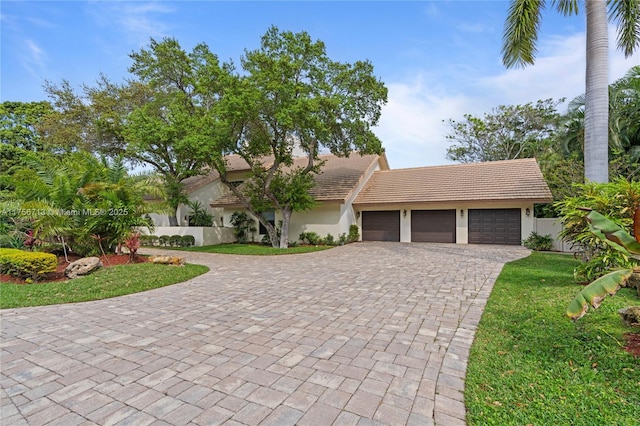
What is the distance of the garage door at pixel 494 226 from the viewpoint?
16.4 metres

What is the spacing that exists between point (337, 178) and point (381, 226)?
427 centimetres

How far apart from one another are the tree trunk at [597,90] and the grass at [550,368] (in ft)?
13.7

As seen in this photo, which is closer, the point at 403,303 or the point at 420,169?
the point at 403,303

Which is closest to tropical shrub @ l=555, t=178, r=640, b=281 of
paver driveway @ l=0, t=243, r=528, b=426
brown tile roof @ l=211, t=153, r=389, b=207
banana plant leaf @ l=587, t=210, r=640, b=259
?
paver driveway @ l=0, t=243, r=528, b=426

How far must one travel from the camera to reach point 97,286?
7.53 metres

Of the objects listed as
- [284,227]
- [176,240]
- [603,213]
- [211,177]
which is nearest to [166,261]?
[284,227]

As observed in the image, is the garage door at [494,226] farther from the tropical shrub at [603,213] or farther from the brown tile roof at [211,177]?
the brown tile roof at [211,177]

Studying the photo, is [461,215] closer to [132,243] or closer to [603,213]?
[603,213]

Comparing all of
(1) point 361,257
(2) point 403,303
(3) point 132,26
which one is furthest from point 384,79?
(2) point 403,303

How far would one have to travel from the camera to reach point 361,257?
503 inches

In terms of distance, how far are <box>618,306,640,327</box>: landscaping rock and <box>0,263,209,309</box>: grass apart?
30.3ft

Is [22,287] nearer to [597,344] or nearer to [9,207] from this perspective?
[9,207]

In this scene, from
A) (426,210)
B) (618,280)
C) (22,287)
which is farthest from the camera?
(426,210)

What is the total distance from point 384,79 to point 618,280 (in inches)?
567
